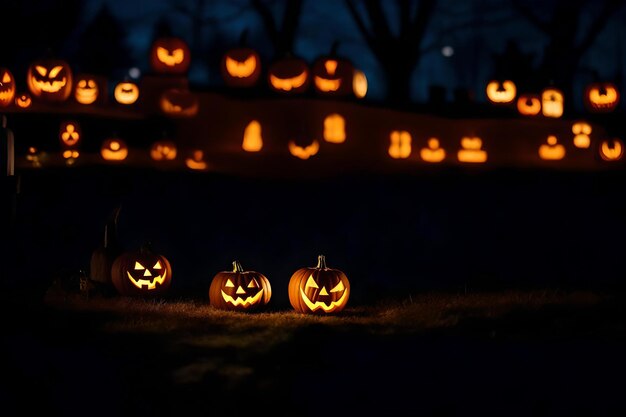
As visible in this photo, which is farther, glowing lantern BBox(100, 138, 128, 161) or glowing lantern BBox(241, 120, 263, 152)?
glowing lantern BBox(100, 138, 128, 161)

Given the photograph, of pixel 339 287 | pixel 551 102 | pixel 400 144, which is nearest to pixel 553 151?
pixel 551 102

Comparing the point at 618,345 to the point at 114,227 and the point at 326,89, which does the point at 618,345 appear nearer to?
the point at 114,227

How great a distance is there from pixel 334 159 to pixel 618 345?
20.4ft

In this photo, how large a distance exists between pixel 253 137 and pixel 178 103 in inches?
48.2

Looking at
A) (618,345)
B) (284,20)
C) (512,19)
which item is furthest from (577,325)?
(512,19)

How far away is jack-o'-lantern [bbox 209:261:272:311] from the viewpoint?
359 inches

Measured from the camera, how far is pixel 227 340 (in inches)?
284

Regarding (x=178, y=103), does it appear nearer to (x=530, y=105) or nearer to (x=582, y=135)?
(x=530, y=105)

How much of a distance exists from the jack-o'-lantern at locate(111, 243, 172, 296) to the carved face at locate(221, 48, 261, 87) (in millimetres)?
3969

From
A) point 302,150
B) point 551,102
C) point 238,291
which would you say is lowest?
point 238,291

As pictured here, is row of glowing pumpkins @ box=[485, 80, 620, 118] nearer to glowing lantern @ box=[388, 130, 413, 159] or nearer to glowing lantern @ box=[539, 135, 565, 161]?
glowing lantern @ box=[539, 135, 565, 161]

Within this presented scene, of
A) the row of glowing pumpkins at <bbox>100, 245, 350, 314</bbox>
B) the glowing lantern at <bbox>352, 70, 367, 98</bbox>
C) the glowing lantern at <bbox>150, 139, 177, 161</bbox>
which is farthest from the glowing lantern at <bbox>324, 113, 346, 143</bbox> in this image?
the row of glowing pumpkins at <bbox>100, 245, 350, 314</bbox>

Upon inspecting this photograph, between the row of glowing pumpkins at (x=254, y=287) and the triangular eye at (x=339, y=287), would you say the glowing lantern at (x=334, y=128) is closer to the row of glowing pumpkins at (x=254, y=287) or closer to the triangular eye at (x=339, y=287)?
the row of glowing pumpkins at (x=254, y=287)

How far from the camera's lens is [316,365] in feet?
20.9
